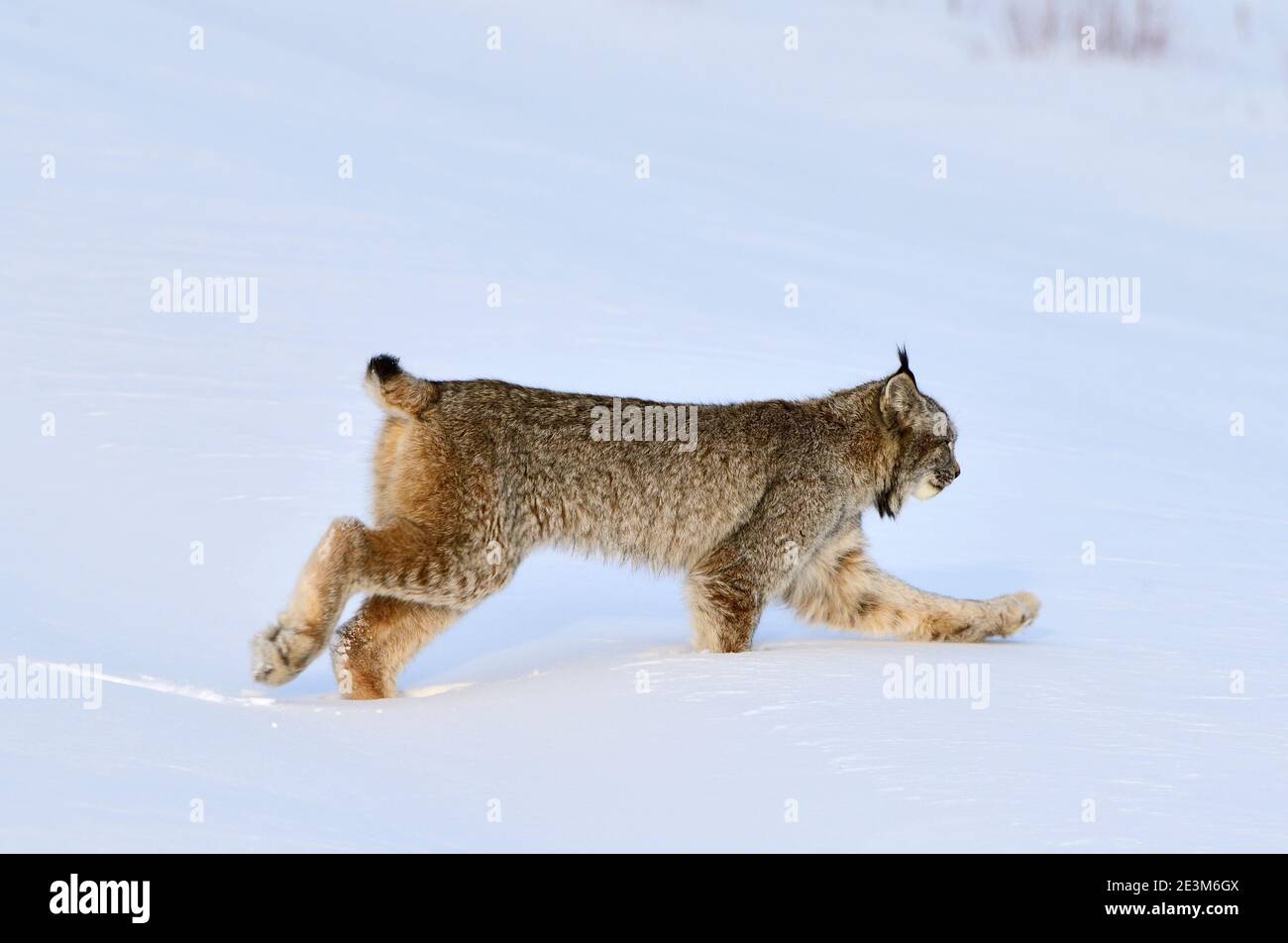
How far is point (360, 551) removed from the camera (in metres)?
7.64

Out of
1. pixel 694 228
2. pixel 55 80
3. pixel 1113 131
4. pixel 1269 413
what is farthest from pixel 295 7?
pixel 1269 413

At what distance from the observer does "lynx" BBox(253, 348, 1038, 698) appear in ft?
25.8

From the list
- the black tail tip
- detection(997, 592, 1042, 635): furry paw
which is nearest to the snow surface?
detection(997, 592, 1042, 635): furry paw

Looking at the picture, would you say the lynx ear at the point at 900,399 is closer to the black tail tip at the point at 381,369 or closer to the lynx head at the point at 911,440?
the lynx head at the point at 911,440

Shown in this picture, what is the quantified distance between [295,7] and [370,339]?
43.2 ft

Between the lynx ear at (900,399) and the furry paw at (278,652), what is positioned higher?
the lynx ear at (900,399)

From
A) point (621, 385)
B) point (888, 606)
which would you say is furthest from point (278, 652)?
point (621, 385)

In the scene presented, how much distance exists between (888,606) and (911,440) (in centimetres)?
91

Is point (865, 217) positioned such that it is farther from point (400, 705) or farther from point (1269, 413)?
point (400, 705)

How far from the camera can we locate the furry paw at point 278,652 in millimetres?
7465

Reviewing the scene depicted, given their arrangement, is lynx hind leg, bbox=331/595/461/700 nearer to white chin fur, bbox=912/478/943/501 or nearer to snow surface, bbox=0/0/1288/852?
snow surface, bbox=0/0/1288/852

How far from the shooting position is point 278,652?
24.5 ft

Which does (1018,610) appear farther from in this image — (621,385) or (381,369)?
(621,385)

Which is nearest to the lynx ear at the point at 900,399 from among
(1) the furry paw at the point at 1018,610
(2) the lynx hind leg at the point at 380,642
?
(1) the furry paw at the point at 1018,610
